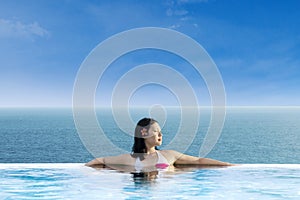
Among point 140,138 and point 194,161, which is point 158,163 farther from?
point 194,161

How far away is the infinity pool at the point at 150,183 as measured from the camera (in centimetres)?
430

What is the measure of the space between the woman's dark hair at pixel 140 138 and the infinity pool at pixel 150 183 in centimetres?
28

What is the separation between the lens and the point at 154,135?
16.9 ft

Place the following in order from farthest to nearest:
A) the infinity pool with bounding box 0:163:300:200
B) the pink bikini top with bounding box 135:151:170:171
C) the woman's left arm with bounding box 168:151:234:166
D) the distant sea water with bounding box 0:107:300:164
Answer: the distant sea water with bounding box 0:107:300:164
the woman's left arm with bounding box 168:151:234:166
the pink bikini top with bounding box 135:151:170:171
the infinity pool with bounding box 0:163:300:200

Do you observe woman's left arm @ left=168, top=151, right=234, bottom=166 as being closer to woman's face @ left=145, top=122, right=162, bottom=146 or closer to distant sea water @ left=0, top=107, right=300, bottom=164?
woman's face @ left=145, top=122, right=162, bottom=146

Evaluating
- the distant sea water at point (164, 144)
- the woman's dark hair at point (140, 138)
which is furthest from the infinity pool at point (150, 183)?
the distant sea water at point (164, 144)

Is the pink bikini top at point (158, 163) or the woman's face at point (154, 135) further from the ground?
the woman's face at point (154, 135)

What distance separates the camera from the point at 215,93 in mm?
6047

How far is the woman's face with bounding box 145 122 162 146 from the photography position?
514 centimetres

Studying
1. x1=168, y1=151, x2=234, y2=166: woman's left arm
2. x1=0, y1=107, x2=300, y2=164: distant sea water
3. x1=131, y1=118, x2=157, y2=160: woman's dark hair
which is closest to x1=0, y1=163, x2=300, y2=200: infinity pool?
x1=168, y1=151, x2=234, y2=166: woman's left arm

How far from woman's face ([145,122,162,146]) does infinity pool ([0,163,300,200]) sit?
0.36 m

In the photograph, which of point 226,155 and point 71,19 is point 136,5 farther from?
point 226,155

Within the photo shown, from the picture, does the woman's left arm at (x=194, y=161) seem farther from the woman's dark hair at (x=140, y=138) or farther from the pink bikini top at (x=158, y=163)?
the woman's dark hair at (x=140, y=138)

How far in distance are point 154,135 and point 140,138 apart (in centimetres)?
19
